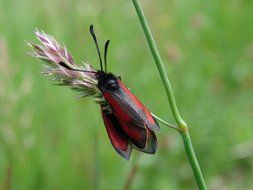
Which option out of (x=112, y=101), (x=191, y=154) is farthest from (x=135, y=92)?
(x=191, y=154)

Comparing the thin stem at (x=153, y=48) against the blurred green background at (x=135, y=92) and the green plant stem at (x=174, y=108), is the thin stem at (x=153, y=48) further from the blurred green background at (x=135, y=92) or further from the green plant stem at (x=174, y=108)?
the blurred green background at (x=135, y=92)

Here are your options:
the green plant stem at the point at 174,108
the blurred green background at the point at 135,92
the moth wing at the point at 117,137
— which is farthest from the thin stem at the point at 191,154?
the blurred green background at the point at 135,92

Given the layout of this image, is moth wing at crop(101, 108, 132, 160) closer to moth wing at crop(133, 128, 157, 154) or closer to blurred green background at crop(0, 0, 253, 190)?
moth wing at crop(133, 128, 157, 154)

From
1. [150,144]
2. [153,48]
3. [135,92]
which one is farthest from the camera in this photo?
[135,92]

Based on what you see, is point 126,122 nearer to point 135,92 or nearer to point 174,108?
point 174,108

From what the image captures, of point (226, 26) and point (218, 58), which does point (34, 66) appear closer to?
point (218, 58)

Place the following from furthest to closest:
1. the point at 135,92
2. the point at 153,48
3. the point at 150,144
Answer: the point at 135,92 → the point at 150,144 → the point at 153,48

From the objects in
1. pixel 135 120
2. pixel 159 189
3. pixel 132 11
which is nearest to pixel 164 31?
pixel 132 11

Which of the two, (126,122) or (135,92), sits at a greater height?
(135,92)
